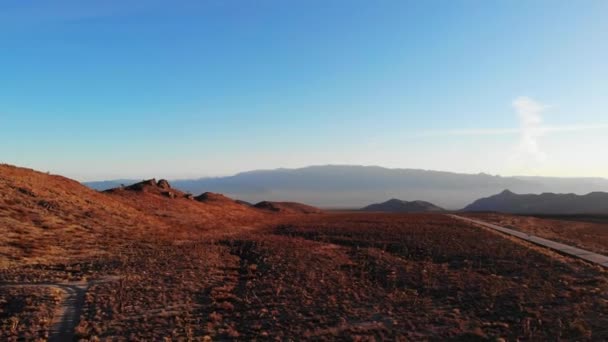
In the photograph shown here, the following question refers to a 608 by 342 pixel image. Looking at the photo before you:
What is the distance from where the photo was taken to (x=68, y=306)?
1119 cm

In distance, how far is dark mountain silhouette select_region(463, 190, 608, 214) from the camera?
109125 mm

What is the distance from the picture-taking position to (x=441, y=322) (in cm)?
1064

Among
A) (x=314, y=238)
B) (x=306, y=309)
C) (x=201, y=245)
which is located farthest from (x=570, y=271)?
(x=201, y=245)

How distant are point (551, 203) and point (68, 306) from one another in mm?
139963

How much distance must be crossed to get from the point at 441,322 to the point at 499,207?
152244mm

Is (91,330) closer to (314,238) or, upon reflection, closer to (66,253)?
(66,253)

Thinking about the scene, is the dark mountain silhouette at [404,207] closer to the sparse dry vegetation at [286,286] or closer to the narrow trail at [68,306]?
the sparse dry vegetation at [286,286]

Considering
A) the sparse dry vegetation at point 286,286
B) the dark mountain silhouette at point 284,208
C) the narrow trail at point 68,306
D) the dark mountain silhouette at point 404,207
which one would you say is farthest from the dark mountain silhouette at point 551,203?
the narrow trail at point 68,306

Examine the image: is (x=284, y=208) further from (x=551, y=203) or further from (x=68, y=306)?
(x=551, y=203)

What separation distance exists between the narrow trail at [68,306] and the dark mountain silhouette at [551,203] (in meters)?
106

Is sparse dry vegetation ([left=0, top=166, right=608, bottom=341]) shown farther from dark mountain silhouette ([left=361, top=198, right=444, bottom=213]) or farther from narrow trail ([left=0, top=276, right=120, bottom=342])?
dark mountain silhouette ([left=361, top=198, right=444, bottom=213])

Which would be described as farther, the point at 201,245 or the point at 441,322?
the point at 201,245

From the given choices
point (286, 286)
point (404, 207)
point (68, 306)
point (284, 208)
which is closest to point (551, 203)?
point (404, 207)

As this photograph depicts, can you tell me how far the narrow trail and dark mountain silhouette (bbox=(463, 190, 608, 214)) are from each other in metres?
106
